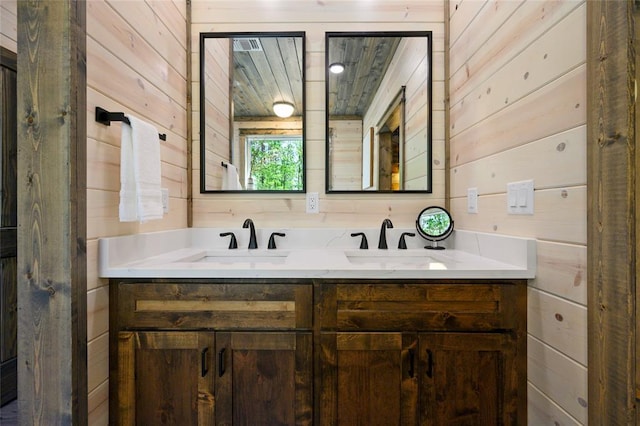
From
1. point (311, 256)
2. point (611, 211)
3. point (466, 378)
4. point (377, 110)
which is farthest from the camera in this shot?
point (377, 110)

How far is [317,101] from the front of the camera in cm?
175

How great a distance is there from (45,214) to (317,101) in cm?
134

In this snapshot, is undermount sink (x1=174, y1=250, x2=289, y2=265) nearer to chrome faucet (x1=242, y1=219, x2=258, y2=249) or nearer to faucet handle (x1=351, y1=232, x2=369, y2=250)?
chrome faucet (x1=242, y1=219, x2=258, y2=249)

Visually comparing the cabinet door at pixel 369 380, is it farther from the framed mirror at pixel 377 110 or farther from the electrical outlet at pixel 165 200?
the electrical outlet at pixel 165 200

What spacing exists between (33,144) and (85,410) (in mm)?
868

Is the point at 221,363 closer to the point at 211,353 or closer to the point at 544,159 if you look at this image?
→ the point at 211,353

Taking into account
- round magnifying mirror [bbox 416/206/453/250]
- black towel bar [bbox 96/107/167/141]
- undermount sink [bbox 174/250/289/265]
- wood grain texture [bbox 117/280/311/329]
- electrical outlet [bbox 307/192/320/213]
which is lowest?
wood grain texture [bbox 117/280/311/329]

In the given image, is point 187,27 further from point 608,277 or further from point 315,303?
point 608,277

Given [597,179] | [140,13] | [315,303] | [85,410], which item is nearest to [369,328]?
[315,303]

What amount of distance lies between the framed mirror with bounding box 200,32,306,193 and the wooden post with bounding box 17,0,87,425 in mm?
830

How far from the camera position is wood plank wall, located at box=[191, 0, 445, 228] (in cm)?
173

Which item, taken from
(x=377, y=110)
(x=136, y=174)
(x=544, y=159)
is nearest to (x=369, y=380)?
(x=544, y=159)

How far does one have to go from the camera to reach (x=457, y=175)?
5.41 feet

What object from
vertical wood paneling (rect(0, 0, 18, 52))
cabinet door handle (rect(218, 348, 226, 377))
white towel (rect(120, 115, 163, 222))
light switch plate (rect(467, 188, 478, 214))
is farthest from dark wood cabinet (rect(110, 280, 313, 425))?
vertical wood paneling (rect(0, 0, 18, 52))
